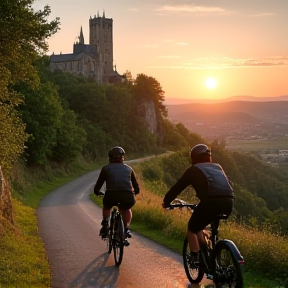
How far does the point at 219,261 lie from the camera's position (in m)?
7.18

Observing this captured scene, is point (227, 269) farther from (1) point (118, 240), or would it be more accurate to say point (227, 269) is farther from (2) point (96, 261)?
(2) point (96, 261)

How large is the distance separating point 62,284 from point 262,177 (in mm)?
75461

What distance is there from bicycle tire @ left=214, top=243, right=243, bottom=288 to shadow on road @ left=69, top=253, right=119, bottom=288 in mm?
2149

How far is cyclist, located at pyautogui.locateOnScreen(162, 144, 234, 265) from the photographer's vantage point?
23.4 feet

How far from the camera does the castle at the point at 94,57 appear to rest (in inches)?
5497

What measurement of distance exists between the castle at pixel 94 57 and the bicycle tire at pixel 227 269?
10491 cm

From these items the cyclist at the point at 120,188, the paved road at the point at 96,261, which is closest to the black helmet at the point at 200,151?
the paved road at the point at 96,261

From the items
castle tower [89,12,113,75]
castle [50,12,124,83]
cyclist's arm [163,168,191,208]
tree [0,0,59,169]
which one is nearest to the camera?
cyclist's arm [163,168,191,208]

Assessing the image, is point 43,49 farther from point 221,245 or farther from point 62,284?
point 221,245

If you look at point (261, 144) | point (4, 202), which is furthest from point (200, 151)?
point (261, 144)

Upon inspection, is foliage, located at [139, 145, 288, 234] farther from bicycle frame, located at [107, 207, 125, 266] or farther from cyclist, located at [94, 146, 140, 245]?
cyclist, located at [94, 146, 140, 245]

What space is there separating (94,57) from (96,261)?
141 metres

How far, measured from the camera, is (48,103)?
3581cm

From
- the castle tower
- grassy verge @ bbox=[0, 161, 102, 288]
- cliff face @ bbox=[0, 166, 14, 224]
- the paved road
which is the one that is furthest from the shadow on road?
the castle tower
